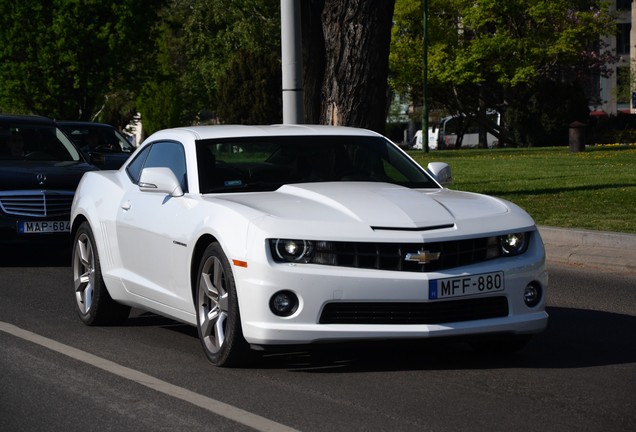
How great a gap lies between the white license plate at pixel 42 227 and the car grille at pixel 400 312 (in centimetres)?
737

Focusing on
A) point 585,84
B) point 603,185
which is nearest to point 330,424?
point 603,185

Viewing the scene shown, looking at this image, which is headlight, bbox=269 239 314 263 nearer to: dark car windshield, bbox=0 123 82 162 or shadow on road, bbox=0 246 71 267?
shadow on road, bbox=0 246 71 267

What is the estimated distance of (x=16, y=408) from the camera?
22.5 ft

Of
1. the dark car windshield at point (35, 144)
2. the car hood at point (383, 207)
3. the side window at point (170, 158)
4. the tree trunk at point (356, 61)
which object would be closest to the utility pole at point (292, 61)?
the tree trunk at point (356, 61)

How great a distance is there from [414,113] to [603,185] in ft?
225

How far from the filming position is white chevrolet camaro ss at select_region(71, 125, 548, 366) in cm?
735

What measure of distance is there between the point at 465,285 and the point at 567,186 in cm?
1641

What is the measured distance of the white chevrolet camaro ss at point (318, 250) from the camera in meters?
7.35

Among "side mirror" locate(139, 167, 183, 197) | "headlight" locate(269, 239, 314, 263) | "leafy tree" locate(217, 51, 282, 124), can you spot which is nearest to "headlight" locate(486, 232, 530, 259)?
"headlight" locate(269, 239, 314, 263)

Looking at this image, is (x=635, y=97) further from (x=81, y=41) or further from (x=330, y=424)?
(x=330, y=424)

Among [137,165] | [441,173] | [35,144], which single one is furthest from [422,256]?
[35,144]

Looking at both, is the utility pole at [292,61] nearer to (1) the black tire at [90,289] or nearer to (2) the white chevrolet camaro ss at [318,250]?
(1) the black tire at [90,289]

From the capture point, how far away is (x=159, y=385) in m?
7.38

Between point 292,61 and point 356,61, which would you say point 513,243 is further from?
point 356,61
